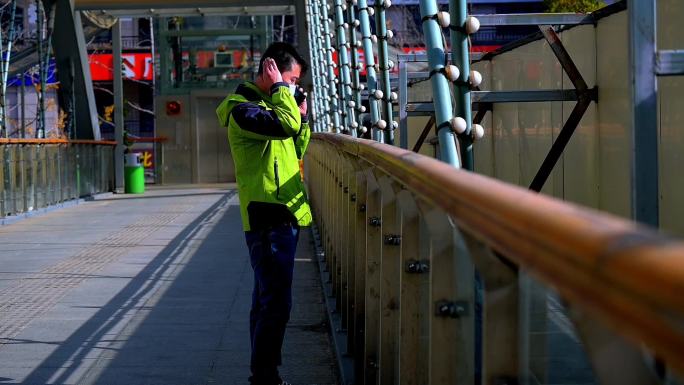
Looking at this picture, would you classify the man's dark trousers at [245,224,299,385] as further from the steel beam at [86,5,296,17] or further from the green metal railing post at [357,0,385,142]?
the steel beam at [86,5,296,17]

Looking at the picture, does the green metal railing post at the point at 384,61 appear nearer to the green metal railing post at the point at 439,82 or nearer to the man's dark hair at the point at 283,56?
the man's dark hair at the point at 283,56

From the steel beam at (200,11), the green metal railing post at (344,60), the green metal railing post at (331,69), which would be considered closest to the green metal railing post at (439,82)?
the green metal railing post at (344,60)

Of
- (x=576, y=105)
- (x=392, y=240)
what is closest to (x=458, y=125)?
(x=392, y=240)

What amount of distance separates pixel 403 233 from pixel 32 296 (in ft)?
19.0

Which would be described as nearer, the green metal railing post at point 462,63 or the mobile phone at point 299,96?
the green metal railing post at point 462,63

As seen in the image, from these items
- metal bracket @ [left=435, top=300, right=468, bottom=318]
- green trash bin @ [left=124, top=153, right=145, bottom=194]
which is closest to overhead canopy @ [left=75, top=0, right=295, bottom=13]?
green trash bin @ [left=124, top=153, right=145, bottom=194]

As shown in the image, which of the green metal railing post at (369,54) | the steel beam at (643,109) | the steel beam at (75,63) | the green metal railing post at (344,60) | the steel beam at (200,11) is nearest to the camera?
the steel beam at (643,109)

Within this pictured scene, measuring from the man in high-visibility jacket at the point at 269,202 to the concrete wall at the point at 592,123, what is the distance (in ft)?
5.02

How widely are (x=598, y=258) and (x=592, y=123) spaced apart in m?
7.48

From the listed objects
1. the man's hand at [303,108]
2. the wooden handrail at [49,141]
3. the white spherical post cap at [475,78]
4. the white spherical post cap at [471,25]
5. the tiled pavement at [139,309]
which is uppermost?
the white spherical post cap at [471,25]

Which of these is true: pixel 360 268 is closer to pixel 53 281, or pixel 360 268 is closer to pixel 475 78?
pixel 475 78

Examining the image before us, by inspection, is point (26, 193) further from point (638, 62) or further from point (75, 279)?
point (638, 62)

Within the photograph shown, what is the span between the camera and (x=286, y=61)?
5305 millimetres

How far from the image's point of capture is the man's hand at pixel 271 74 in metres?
5.21
